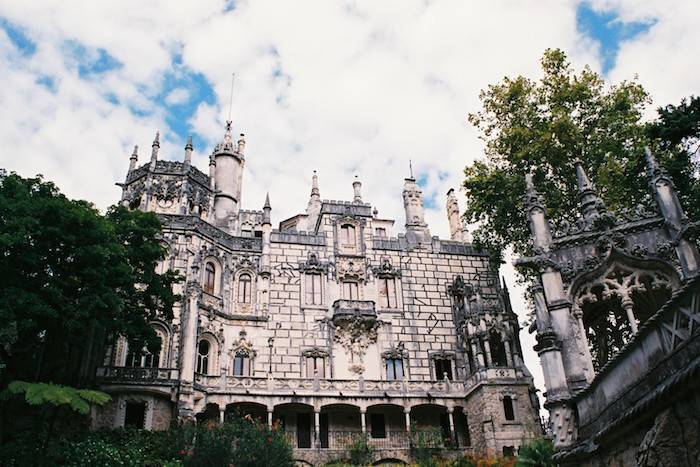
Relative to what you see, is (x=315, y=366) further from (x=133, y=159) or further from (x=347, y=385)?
(x=133, y=159)

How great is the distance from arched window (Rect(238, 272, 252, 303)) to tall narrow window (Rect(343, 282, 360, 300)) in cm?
518

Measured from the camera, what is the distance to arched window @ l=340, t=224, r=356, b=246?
34.1 metres

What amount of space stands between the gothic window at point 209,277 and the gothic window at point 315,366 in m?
6.17

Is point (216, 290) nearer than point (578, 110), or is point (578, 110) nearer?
point (578, 110)

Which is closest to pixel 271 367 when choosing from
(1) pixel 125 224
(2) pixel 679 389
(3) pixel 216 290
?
(3) pixel 216 290

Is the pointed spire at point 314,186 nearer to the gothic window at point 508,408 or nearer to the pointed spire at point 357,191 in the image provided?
the pointed spire at point 357,191

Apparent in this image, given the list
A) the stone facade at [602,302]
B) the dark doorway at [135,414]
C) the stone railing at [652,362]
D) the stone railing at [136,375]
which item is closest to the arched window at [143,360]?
the stone railing at [136,375]

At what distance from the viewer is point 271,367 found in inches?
1155

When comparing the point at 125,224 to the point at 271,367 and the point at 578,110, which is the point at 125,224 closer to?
the point at 271,367

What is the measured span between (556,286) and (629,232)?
217 cm

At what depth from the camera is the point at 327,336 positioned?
1213 inches

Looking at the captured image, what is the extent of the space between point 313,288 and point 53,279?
14825 millimetres

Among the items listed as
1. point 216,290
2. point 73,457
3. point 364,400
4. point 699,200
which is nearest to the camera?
point 73,457

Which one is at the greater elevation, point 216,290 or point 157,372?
point 216,290
